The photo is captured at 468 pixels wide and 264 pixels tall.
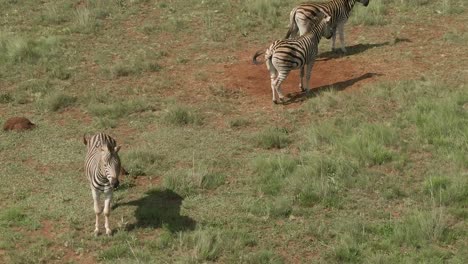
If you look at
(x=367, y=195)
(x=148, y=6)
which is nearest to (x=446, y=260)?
(x=367, y=195)

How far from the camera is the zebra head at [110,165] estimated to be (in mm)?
9734

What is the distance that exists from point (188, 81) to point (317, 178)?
650cm

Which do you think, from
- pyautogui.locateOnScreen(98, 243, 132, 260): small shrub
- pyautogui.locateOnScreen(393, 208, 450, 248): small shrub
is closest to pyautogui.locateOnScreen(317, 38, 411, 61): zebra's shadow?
pyautogui.locateOnScreen(393, 208, 450, 248): small shrub

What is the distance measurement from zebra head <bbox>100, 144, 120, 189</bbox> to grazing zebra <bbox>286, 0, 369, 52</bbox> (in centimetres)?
905

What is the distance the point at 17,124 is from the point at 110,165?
5.70 m

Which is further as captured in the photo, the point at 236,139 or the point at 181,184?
the point at 236,139

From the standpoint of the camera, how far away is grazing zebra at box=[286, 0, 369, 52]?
1806 centimetres

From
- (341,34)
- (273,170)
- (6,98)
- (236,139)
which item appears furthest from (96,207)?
(341,34)

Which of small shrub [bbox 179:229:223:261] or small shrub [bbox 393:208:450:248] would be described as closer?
small shrub [bbox 179:229:223:261]

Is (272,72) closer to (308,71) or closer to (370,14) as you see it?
(308,71)

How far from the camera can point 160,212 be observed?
11.1 metres

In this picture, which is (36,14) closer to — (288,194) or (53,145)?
(53,145)

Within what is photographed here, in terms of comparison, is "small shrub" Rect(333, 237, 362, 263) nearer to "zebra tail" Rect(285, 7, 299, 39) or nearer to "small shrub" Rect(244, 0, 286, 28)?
"zebra tail" Rect(285, 7, 299, 39)

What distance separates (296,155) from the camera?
42.8 ft
